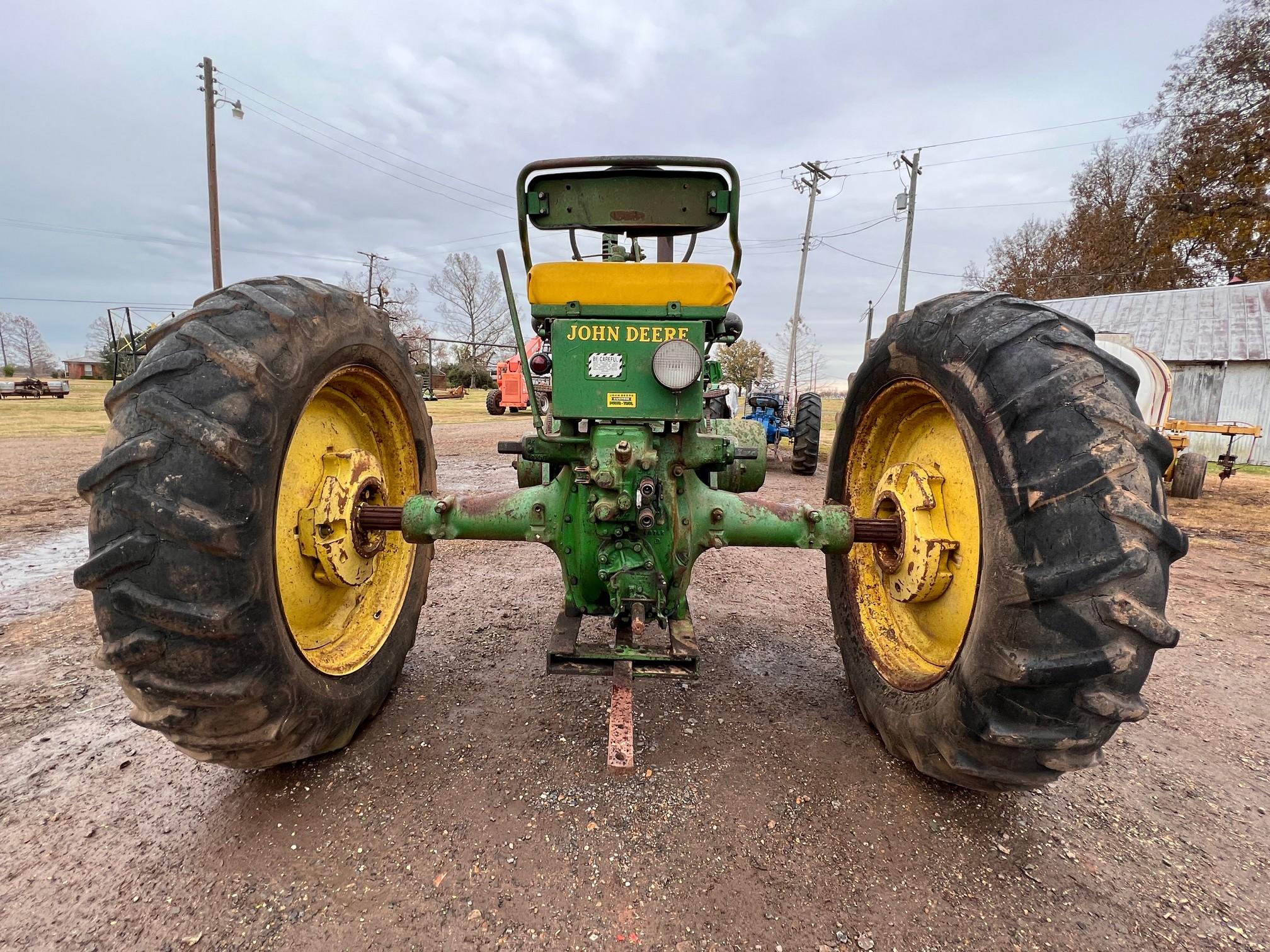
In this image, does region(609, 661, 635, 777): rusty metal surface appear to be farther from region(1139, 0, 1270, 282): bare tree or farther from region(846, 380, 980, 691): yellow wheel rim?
region(1139, 0, 1270, 282): bare tree

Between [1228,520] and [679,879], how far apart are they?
9166 millimetres

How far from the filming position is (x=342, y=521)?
227cm

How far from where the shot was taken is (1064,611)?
1483mm

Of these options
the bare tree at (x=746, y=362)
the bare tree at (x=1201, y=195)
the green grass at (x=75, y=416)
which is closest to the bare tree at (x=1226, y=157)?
the bare tree at (x=1201, y=195)

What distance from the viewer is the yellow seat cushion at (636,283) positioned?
7.39 feet

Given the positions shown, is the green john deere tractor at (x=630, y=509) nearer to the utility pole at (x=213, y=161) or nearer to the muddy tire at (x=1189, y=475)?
the muddy tire at (x=1189, y=475)

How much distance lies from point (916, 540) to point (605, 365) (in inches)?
51.5

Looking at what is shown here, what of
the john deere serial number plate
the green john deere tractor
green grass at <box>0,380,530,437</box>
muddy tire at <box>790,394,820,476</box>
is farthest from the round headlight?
muddy tire at <box>790,394,820,476</box>

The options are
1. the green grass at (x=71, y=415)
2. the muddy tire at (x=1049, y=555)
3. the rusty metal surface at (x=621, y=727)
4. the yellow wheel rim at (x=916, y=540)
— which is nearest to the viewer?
the muddy tire at (x=1049, y=555)

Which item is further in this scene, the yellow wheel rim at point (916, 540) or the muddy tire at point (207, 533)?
the yellow wheel rim at point (916, 540)

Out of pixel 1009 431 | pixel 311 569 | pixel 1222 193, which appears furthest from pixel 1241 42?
pixel 311 569

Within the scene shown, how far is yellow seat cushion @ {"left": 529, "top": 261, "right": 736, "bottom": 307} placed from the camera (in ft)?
7.39

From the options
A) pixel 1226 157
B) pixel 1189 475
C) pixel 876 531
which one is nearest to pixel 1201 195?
pixel 1226 157

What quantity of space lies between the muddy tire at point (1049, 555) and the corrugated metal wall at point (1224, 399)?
19254 mm
